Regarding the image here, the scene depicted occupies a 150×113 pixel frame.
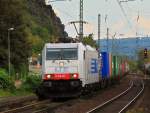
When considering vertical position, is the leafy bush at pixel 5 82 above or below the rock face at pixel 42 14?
below

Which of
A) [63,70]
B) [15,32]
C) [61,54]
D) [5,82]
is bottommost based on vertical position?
[5,82]

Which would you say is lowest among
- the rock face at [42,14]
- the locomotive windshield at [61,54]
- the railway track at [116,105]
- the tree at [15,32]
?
the railway track at [116,105]

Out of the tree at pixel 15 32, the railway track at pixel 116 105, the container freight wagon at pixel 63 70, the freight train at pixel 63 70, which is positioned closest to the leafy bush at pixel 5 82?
the freight train at pixel 63 70

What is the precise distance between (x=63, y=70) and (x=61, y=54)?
1.08 m

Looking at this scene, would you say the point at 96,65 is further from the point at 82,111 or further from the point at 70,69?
the point at 82,111

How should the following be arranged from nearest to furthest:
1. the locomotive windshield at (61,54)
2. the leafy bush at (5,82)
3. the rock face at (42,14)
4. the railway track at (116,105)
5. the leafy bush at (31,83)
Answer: the railway track at (116,105) < the locomotive windshield at (61,54) < the leafy bush at (5,82) < the leafy bush at (31,83) < the rock face at (42,14)

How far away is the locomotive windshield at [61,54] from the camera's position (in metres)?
30.7

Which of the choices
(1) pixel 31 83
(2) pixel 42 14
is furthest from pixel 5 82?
(2) pixel 42 14

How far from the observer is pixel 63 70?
30250 millimetres

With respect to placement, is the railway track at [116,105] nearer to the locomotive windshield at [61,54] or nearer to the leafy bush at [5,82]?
the locomotive windshield at [61,54]

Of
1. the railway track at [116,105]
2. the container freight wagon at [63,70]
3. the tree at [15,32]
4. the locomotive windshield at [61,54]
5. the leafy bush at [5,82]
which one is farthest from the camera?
the tree at [15,32]

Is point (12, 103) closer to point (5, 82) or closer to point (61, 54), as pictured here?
point (61, 54)

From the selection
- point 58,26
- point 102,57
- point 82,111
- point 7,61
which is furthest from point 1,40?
point 58,26

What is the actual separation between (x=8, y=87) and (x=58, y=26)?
118m
